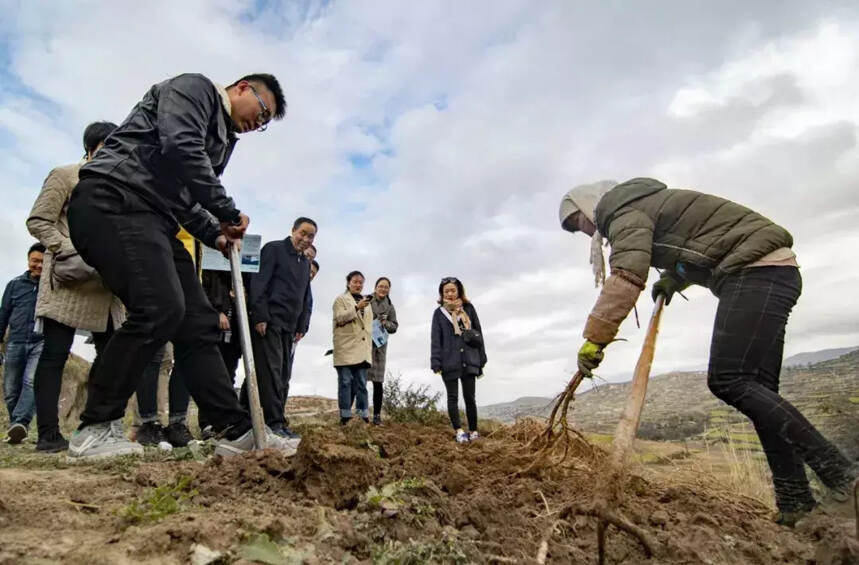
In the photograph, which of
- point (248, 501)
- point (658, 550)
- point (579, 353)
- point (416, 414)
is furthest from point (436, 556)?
point (416, 414)

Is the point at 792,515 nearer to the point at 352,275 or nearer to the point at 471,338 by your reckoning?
the point at 471,338

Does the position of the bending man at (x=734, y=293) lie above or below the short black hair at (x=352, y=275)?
below

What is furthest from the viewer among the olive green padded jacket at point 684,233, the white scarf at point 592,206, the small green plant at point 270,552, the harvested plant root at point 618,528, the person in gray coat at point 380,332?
the person in gray coat at point 380,332

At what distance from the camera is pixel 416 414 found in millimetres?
8547

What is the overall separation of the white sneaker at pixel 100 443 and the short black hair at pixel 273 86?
1.84 meters

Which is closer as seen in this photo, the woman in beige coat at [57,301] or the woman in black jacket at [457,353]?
the woman in beige coat at [57,301]

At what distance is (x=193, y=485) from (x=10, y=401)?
4130mm

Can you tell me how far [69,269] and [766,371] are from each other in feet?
12.4

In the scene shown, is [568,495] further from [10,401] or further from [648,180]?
[10,401]

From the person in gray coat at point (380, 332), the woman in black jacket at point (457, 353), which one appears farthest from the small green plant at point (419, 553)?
the person in gray coat at point (380, 332)

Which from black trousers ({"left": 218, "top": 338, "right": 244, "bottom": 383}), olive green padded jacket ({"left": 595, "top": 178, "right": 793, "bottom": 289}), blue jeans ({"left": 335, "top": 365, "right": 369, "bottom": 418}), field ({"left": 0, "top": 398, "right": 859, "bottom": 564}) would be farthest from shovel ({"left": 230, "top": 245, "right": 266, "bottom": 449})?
blue jeans ({"left": 335, "top": 365, "right": 369, "bottom": 418})

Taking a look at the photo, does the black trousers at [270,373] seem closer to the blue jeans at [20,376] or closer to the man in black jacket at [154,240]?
the man in black jacket at [154,240]

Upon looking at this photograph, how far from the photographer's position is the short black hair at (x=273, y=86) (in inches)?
118

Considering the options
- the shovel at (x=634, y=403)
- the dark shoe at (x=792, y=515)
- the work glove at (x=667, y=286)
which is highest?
the work glove at (x=667, y=286)
